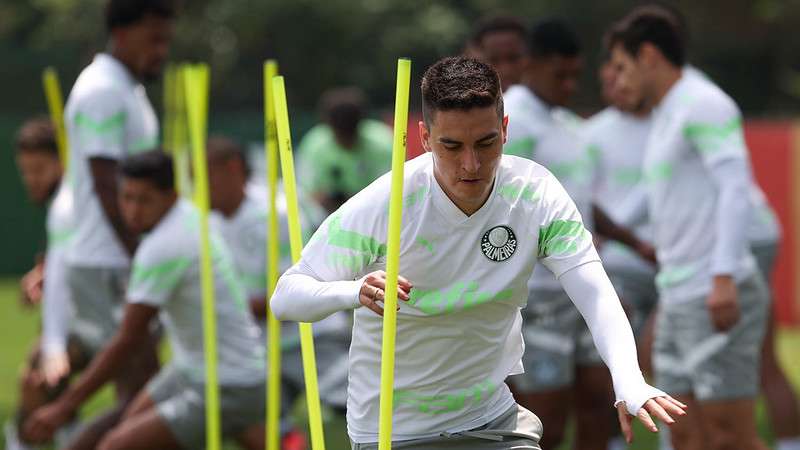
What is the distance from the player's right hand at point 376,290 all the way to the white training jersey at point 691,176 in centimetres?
265

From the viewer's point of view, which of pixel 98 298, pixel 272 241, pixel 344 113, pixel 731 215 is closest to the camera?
pixel 272 241

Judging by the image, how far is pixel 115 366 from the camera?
661cm

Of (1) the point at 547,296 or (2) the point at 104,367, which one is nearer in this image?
(2) the point at 104,367

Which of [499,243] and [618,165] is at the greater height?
[499,243]

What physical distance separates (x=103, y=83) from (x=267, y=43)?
1892cm

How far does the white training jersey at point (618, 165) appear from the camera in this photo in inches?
339

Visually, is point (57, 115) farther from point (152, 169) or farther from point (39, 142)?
point (152, 169)

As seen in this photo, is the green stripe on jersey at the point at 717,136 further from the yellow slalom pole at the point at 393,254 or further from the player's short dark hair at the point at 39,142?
the player's short dark hair at the point at 39,142

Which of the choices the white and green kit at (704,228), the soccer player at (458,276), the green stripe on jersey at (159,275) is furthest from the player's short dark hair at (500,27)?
the soccer player at (458,276)

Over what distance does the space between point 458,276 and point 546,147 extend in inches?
105

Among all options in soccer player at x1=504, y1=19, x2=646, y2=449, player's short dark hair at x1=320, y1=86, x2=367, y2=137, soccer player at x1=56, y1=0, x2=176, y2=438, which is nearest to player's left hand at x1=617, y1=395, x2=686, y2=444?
soccer player at x1=504, y1=19, x2=646, y2=449

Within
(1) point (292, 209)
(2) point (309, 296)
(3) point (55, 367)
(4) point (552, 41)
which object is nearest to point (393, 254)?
(2) point (309, 296)

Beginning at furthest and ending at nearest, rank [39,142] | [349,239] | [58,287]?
[39,142]
[58,287]
[349,239]

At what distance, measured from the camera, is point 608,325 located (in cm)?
412
